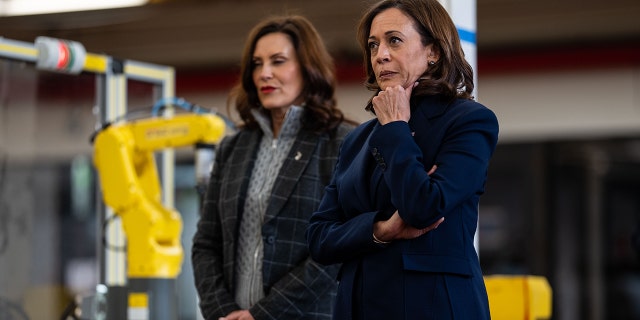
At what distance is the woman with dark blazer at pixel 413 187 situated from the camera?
1892 mm

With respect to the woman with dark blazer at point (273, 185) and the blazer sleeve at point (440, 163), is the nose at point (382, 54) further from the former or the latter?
the woman with dark blazer at point (273, 185)

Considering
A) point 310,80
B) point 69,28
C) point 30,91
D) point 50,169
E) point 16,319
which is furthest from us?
point 69,28

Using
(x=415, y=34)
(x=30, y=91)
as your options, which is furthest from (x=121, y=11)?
(x=415, y=34)

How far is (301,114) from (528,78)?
16.5 ft

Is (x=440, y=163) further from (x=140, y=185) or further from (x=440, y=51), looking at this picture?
(x=140, y=185)

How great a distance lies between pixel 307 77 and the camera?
113 inches

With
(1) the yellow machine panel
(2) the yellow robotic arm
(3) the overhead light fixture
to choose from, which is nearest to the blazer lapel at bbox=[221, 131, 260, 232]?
(2) the yellow robotic arm

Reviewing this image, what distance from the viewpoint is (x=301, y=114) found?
2.82 meters

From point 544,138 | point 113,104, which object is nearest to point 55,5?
point 113,104

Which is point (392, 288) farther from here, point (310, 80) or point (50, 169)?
point (50, 169)

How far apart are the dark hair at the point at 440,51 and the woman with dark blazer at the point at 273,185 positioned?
0.73 metres

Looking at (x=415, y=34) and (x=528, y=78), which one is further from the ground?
(x=528, y=78)

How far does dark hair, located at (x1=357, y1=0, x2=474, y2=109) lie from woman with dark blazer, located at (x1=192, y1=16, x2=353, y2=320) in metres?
0.73

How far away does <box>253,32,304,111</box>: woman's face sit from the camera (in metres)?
2.83
